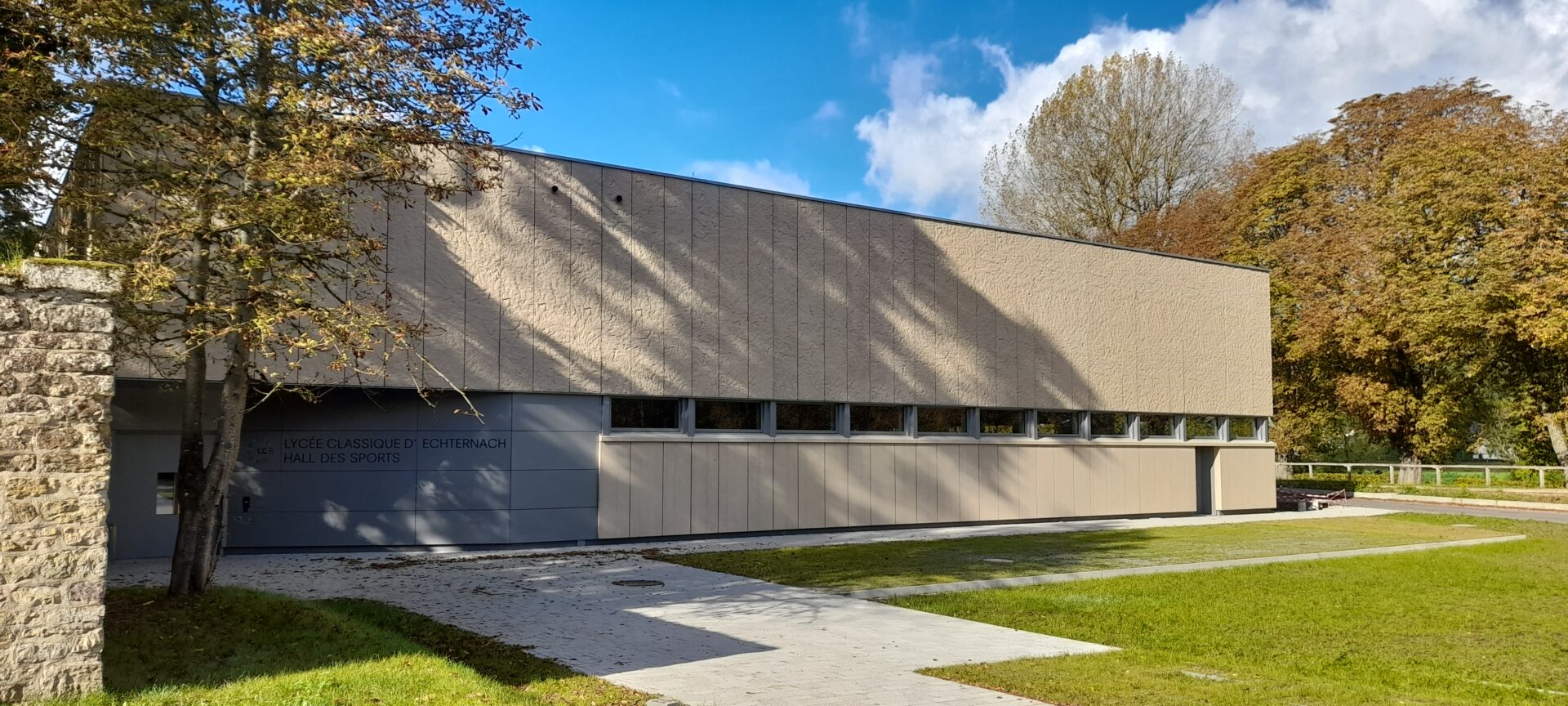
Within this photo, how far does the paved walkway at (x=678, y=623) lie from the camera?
8.21 meters

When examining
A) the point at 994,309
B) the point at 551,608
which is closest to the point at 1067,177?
the point at 994,309

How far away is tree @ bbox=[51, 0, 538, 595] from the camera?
9.40 metres

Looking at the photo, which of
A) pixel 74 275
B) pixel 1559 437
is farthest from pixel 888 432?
pixel 1559 437

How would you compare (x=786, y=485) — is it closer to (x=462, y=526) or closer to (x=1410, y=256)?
(x=462, y=526)

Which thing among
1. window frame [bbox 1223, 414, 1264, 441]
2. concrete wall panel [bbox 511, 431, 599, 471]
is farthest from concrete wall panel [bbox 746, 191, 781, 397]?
window frame [bbox 1223, 414, 1264, 441]

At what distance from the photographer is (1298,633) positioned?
427 inches

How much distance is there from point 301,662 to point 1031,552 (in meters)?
13.0

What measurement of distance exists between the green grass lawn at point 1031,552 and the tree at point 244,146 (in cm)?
702

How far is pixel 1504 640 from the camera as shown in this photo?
10570mm

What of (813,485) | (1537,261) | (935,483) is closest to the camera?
(813,485)

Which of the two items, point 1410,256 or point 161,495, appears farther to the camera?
point 1410,256

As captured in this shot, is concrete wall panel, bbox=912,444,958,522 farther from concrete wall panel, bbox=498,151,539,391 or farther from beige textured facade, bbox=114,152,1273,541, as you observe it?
concrete wall panel, bbox=498,151,539,391

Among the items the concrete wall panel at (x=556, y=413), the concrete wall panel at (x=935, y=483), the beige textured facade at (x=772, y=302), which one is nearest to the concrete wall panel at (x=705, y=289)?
the beige textured facade at (x=772, y=302)

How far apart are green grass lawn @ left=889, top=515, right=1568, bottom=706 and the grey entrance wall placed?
8.24 m
